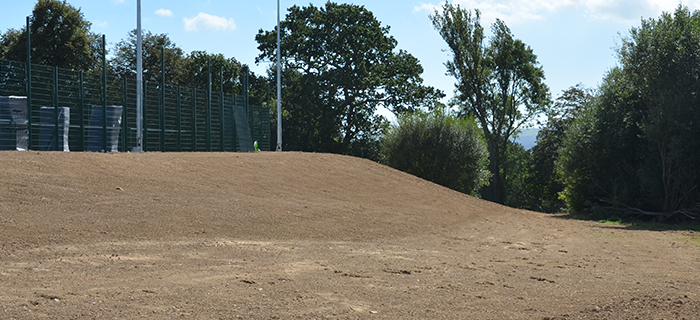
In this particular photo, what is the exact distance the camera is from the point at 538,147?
166 feet

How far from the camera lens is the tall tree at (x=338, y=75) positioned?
45.8 m

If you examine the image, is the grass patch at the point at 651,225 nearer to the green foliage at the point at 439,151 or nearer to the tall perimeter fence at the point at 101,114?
the green foliage at the point at 439,151

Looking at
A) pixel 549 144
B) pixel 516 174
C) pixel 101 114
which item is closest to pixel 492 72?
pixel 549 144

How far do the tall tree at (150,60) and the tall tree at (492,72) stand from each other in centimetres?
1938

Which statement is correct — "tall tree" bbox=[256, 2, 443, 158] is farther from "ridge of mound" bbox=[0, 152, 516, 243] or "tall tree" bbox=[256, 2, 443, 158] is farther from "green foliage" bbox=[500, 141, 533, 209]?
"ridge of mound" bbox=[0, 152, 516, 243]

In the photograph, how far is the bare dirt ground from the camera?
675cm

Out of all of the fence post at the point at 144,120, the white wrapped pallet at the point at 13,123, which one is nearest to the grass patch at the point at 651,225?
the fence post at the point at 144,120

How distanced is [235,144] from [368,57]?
21.2 m

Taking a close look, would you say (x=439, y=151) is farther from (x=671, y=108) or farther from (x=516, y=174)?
(x=516, y=174)

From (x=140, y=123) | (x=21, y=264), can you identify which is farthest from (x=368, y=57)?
(x=21, y=264)

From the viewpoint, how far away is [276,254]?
9.97 m

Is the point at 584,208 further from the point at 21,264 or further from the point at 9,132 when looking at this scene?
the point at 21,264

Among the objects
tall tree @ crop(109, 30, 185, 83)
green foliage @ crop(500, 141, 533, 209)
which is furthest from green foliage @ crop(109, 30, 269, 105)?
green foliage @ crop(500, 141, 533, 209)

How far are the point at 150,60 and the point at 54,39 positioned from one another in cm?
997
